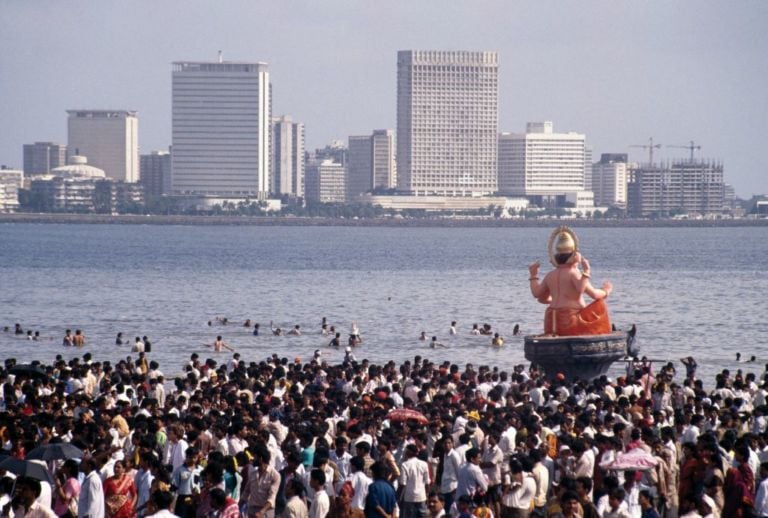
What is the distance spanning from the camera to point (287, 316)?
68562 mm

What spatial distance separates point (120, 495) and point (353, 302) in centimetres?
6233

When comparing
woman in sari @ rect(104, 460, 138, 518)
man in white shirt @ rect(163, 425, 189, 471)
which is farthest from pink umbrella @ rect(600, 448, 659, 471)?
woman in sari @ rect(104, 460, 138, 518)

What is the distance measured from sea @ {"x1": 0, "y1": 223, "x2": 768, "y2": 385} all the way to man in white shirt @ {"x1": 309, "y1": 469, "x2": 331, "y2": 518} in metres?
25.6

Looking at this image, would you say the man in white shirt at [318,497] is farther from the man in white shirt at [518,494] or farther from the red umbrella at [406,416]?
the red umbrella at [406,416]

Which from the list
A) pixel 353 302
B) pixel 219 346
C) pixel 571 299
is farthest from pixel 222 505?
pixel 353 302

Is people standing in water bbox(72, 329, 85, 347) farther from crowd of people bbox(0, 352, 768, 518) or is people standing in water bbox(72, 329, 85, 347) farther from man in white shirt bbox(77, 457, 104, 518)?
man in white shirt bbox(77, 457, 104, 518)

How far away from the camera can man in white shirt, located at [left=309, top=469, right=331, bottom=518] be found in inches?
636

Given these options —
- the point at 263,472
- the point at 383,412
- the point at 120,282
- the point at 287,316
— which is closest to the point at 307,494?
the point at 263,472

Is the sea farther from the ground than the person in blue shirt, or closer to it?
closer to it

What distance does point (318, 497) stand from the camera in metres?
16.2

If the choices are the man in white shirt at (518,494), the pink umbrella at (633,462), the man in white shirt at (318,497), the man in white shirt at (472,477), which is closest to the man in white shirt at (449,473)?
the man in white shirt at (472,477)

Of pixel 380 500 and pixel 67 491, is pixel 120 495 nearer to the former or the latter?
A: pixel 67 491

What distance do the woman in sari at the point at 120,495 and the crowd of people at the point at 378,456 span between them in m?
0.02

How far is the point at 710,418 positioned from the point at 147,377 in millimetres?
12377
